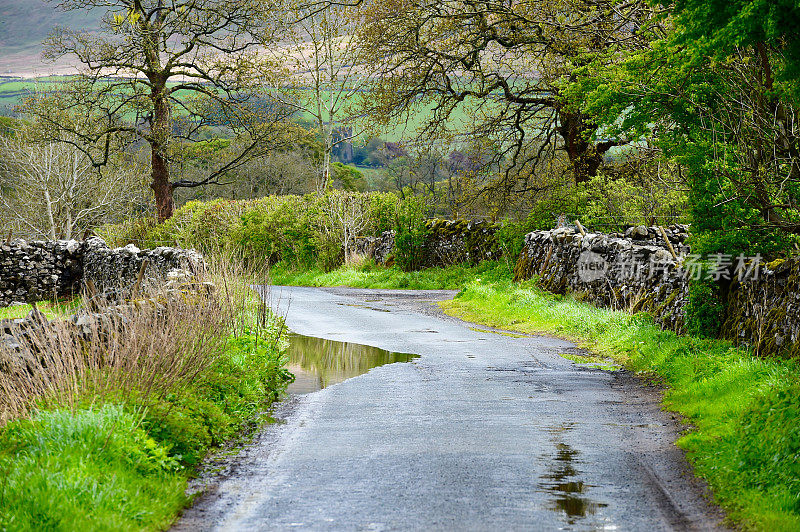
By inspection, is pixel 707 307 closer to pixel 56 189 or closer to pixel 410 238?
pixel 410 238

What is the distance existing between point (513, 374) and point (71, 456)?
711 centimetres

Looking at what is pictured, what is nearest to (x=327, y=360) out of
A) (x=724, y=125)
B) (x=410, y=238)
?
(x=724, y=125)

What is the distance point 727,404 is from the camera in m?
8.52

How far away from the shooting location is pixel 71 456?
568 centimetres

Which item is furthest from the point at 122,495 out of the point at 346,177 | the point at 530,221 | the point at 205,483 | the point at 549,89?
the point at 346,177

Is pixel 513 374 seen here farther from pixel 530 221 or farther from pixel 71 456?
pixel 530 221

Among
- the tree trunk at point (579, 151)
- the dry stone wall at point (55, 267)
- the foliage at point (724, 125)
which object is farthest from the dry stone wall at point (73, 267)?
the tree trunk at point (579, 151)

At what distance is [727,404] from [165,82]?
32.6 m

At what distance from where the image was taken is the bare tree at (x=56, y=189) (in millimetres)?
46844

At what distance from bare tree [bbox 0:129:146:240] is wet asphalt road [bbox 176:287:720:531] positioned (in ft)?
132

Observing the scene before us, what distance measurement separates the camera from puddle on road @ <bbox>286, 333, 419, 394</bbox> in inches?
447

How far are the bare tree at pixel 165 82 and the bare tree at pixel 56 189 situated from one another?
11.6 metres

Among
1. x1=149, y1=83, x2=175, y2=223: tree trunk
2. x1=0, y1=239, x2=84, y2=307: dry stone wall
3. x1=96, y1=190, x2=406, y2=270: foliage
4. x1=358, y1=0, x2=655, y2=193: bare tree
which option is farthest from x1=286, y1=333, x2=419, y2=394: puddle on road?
x1=149, y1=83, x2=175, y2=223: tree trunk

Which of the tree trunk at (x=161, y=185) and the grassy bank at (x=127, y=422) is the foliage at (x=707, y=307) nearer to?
the grassy bank at (x=127, y=422)
